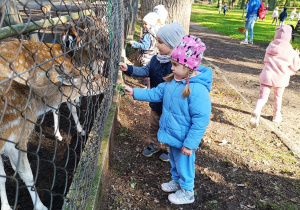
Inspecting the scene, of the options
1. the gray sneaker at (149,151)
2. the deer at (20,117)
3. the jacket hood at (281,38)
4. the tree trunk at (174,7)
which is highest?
the tree trunk at (174,7)

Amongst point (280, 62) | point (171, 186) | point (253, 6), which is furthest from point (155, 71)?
point (253, 6)

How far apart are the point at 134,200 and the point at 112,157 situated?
70cm

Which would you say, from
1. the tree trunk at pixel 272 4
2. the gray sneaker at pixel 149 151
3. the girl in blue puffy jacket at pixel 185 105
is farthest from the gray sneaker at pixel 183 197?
the tree trunk at pixel 272 4

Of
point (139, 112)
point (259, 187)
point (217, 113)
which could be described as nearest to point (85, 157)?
point (259, 187)

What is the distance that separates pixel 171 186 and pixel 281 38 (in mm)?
2961

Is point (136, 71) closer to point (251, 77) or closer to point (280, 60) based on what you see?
point (280, 60)

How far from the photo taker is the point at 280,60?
13.9 feet

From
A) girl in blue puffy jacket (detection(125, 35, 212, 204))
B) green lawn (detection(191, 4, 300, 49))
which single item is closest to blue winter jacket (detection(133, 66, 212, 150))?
girl in blue puffy jacket (detection(125, 35, 212, 204))

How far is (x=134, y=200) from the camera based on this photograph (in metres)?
2.83

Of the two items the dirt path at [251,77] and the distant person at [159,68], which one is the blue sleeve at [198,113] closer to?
the distant person at [159,68]

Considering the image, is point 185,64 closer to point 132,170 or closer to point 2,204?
point 132,170

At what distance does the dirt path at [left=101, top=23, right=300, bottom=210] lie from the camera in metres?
2.86

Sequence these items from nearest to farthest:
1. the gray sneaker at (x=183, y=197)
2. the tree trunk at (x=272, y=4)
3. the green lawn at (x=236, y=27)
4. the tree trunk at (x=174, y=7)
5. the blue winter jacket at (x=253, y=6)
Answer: the gray sneaker at (x=183, y=197)
the tree trunk at (x=174, y=7)
the blue winter jacket at (x=253, y=6)
the green lawn at (x=236, y=27)
the tree trunk at (x=272, y=4)

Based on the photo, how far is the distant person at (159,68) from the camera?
113 inches
